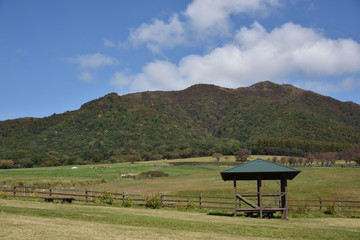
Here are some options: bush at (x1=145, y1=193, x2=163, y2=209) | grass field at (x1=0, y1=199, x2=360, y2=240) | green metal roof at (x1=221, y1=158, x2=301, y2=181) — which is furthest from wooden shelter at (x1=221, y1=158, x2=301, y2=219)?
bush at (x1=145, y1=193, x2=163, y2=209)

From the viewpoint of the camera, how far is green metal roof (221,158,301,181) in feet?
72.1

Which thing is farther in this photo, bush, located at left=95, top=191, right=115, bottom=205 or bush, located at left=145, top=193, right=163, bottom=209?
bush, located at left=95, top=191, right=115, bottom=205

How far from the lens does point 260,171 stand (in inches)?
863

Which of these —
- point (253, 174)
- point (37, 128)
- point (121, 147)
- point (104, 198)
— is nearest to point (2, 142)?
point (37, 128)

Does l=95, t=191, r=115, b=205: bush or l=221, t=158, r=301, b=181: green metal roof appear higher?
l=221, t=158, r=301, b=181: green metal roof

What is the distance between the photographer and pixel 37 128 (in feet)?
632

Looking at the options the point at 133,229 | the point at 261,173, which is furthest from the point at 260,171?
the point at 133,229

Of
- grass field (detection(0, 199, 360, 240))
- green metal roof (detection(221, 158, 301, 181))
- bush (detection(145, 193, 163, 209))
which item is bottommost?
bush (detection(145, 193, 163, 209))

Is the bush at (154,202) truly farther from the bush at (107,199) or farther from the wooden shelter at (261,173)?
the wooden shelter at (261,173)

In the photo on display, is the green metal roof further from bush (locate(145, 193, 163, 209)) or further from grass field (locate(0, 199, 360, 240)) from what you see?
bush (locate(145, 193, 163, 209))

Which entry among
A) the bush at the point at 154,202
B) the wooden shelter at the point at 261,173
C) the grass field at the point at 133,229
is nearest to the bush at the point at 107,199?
the bush at the point at 154,202

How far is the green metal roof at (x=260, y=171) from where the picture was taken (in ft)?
72.1

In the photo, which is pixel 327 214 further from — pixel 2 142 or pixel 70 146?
pixel 2 142

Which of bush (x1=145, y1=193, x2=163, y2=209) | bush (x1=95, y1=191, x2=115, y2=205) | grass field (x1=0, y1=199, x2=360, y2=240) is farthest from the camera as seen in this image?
bush (x1=95, y1=191, x2=115, y2=205)
